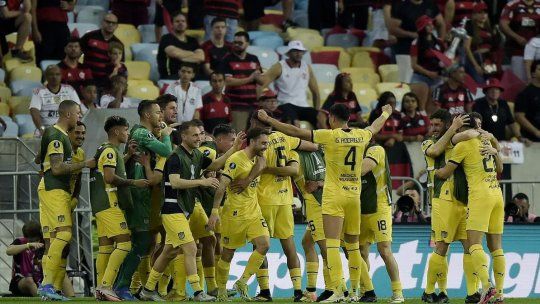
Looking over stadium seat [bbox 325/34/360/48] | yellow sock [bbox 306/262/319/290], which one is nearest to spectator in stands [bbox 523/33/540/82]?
stadium seat [bbox 325/34/360/48]

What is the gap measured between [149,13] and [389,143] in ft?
20.4

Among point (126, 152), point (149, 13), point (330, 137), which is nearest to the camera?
point (330, 137)

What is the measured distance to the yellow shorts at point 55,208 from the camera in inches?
734

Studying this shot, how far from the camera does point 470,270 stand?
18.6 meters

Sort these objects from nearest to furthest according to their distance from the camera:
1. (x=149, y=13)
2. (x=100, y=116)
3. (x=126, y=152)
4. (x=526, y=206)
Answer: (x=126, y=152) → (x=100, y=116) → (x=526, y=206) → (x=149, y=13)

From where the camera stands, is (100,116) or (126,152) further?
(100,116)

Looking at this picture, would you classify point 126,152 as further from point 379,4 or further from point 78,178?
point 379,4

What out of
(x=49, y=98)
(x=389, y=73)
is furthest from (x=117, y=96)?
(x=389, y=73)

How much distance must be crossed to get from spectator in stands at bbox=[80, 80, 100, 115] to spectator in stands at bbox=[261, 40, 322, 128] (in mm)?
3228

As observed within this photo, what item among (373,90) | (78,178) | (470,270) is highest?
(373,90)

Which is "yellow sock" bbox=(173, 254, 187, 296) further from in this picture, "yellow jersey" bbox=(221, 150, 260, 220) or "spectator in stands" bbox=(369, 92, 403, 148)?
"spectator in stands" bbox=(369, 92, 403, 148)

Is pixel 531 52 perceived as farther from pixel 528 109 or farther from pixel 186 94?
pixel 186 94

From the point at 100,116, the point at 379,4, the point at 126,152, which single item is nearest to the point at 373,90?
→ the point at 379,4

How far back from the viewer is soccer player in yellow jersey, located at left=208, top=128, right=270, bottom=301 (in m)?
18.7
